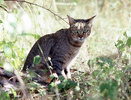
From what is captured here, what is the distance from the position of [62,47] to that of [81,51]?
0.88 metres

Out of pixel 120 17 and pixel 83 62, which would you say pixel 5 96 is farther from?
pixel 120 17

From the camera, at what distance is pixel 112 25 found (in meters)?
6.89

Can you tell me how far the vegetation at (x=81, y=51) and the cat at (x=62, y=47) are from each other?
0.20m

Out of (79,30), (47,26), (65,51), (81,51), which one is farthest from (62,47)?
(47,26)

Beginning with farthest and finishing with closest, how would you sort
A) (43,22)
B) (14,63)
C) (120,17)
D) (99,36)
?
(120,17)
(99,36)
(43,22)
(14,63)

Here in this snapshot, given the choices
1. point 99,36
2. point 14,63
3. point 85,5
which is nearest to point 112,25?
point 99,36

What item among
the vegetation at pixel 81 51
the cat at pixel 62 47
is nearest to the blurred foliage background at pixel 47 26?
the vegetation at pixel 81 51

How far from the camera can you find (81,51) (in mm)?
4500

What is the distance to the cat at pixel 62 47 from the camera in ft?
11.8

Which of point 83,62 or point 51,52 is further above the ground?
point 51,52

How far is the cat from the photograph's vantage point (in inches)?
142

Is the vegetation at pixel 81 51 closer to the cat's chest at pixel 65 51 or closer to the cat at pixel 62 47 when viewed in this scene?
the cat at pixel 62 47

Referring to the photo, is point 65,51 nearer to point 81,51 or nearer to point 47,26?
point 81,51

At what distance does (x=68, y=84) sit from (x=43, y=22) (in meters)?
2.96
